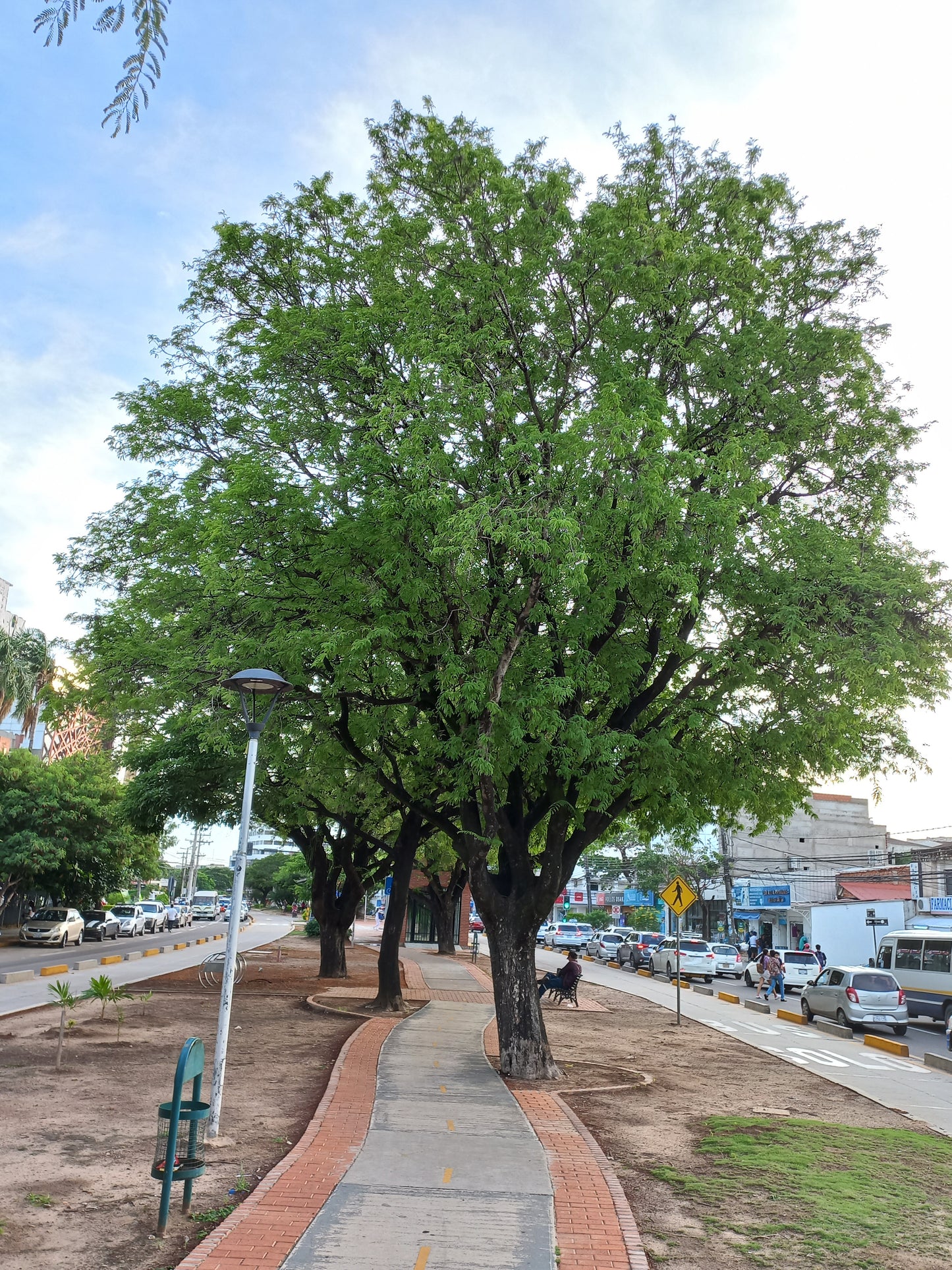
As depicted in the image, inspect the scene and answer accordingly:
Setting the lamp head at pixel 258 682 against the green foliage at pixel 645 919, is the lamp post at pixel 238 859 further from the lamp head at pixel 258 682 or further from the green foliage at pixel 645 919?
the green foliage at pixel 645 919

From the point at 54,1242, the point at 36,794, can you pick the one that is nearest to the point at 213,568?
the point at 54,1242

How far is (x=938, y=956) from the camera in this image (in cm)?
2302

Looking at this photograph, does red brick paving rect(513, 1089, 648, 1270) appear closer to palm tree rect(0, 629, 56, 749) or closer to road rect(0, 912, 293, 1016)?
road rect(0, 912, 293, 1016)

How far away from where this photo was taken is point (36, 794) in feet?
116

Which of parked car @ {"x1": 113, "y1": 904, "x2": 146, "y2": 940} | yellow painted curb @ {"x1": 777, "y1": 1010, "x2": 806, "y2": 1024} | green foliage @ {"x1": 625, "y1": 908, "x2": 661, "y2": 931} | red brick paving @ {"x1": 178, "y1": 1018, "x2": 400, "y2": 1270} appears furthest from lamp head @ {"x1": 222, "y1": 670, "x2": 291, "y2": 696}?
green foliage @ {"x1": 625, "y1": 908, "x2": 661, "y2": 931}

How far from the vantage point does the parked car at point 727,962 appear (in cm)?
3584

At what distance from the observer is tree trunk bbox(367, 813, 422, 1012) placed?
1908 centimetres

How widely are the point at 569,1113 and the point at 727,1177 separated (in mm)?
2330

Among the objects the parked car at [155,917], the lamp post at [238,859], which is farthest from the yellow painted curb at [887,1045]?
the parked car at [155,917]

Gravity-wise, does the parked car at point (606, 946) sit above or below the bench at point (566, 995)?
below

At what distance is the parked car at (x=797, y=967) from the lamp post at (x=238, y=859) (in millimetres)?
25633

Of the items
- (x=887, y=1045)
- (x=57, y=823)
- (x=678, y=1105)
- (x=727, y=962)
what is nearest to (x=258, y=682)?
(x=678, y=1105)

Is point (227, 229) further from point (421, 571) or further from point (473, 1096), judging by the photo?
point (473, 1096)

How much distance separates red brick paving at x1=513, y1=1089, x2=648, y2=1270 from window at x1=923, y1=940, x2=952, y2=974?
1724cm
